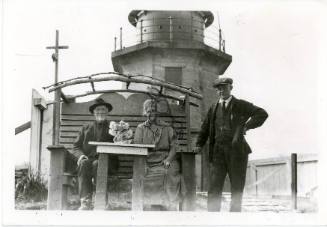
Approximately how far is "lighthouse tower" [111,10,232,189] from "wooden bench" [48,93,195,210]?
4.17m

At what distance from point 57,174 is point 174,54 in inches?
277

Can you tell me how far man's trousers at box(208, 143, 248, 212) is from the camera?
7.95 meters

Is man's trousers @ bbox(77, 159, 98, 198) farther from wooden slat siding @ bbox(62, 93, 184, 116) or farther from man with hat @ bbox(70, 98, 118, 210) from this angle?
wooden slat siding @ bbox(62, 93, 184, 116)

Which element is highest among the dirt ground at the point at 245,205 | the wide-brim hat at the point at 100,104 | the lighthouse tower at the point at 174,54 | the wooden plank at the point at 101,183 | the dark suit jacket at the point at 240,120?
the lighthouse tower at the point at 174,54

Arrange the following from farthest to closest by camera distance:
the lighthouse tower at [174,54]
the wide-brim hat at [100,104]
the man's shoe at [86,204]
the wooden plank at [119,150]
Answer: the lighthouse tower at [174,54] → the wide-brim hat at [100,104] → the man's shoe at [86,204] → the wooden plank at [119,150]

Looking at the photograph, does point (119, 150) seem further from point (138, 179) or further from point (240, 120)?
point (240, 120)

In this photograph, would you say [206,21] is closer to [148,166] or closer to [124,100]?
[124,100]

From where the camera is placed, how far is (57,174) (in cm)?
766

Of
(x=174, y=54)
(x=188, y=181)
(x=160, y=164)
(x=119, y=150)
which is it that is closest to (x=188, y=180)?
(x=188, y=181)

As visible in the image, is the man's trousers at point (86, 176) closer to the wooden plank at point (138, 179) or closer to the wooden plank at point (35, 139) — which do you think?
the wooden plank at point (138, 179)

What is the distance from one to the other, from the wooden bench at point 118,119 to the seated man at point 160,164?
0.49 feet

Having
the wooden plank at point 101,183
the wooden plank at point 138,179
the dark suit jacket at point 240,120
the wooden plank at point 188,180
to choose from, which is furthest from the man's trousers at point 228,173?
the wooden plank at point 101,183

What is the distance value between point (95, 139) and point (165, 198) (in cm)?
150

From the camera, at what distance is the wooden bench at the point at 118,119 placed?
767 cm
